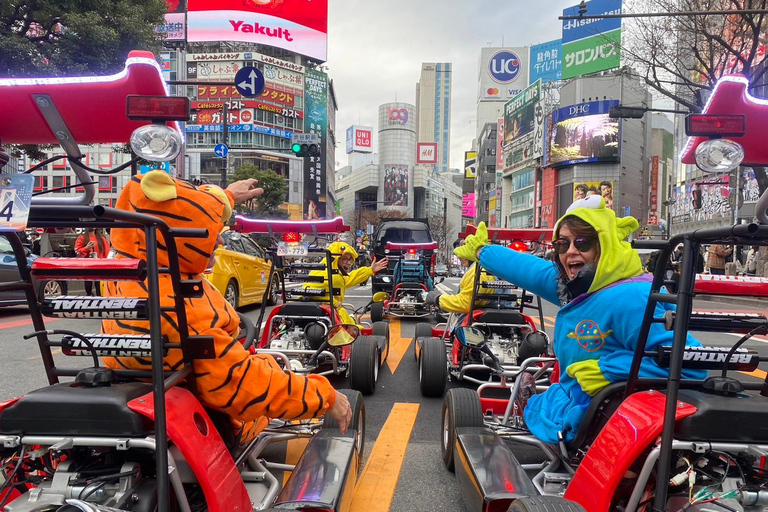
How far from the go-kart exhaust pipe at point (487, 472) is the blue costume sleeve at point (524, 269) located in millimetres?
890

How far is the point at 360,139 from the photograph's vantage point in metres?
134

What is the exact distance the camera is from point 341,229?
5.76 m

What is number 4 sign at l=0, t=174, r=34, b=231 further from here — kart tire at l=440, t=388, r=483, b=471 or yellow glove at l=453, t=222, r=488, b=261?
yellow glove at l=453, t=222, r=488, b=261

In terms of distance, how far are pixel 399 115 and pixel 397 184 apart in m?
20.7

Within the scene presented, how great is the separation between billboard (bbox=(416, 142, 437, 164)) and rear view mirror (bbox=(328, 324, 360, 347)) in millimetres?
126964

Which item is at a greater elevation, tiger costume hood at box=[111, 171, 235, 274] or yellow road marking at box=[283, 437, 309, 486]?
tiger costume hood at box=[111, 171, 235, 274]

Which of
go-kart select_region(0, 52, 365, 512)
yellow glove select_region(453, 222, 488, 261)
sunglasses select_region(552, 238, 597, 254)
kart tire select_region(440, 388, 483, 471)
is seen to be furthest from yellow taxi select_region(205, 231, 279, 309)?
sunglasses select_region(552, 238, 597, 254)

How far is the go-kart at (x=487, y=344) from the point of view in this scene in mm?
4371

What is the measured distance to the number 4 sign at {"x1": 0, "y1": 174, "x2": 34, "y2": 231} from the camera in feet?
4.70

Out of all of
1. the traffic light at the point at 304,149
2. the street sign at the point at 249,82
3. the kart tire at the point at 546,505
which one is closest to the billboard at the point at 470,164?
the traffic light at the point at 304,149

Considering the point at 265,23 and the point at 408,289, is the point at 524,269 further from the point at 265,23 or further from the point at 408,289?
the point at 265,23

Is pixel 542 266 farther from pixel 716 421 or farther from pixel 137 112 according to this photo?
pixel 137 112

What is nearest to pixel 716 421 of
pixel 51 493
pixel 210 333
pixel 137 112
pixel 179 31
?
pixel 210 333

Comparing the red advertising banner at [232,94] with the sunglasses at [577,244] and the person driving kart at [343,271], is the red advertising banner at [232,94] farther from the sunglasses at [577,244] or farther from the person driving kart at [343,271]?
the sunglasses at [577,244]
